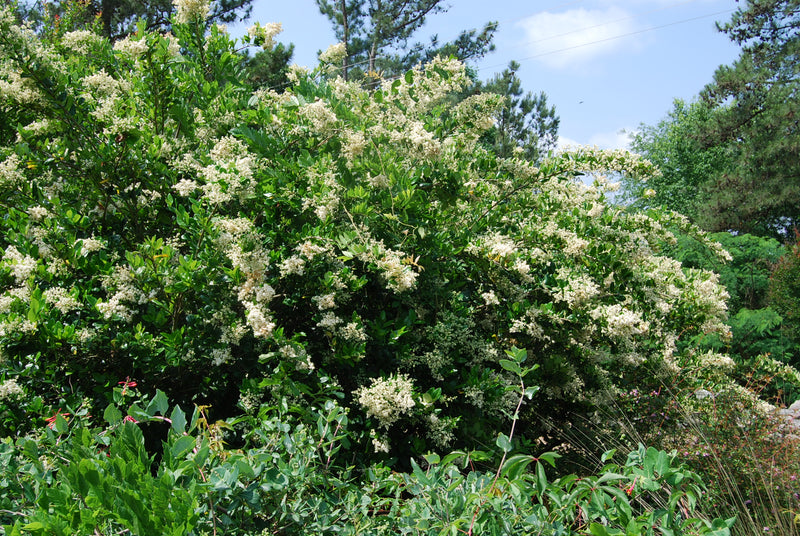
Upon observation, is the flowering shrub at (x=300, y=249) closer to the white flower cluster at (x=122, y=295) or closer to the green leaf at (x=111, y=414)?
the white flower cluster at (x=122, y=295)

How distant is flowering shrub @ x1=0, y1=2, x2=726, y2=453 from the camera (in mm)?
2770

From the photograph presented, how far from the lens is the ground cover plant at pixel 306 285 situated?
1996mm

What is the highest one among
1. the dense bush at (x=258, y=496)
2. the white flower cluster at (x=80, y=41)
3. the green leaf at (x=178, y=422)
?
the white flower cluster at (x=80, y=41)

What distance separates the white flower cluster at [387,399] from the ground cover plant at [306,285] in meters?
0.01

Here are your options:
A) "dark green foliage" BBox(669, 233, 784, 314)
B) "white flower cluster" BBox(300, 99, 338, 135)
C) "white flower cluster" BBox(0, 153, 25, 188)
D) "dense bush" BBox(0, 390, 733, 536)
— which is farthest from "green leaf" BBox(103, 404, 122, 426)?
"dark green foliage" BBox(669, 233, 784, 314)

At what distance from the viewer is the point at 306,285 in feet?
9.72

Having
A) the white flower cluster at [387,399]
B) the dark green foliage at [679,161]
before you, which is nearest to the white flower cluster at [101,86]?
the white flower cluster at [387,399]

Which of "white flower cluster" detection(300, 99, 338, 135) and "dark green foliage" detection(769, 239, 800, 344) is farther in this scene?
Result: "dark green foliage" detection(769, 239, 800, 344)

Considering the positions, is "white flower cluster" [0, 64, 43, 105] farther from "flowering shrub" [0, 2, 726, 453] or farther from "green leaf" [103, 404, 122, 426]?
"green leaf" [103, 404, 122, 426]

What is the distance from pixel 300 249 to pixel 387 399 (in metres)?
0.81

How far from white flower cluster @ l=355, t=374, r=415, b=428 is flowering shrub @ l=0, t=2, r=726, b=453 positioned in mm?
12

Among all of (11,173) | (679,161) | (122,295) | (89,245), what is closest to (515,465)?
(122,295)

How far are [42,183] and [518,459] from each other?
10.3 ft

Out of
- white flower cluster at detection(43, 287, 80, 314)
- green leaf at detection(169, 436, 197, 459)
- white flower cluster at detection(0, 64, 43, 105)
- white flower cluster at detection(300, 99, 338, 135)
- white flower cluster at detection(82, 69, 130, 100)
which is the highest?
white flower cluster at detection(82, 69, 130, 100)
